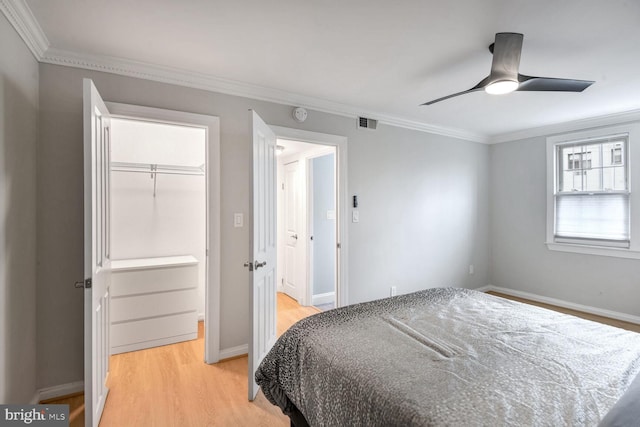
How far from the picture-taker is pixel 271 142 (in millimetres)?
2693

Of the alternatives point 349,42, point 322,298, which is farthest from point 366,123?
point 322,298

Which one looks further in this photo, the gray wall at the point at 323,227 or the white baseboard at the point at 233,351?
the gray wall at the point at 323,227

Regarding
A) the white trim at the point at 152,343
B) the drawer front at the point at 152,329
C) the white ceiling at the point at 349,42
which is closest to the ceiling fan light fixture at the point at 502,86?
the white ceiling at the point at 349,42

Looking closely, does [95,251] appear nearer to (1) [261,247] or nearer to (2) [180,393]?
(1) [261,247]

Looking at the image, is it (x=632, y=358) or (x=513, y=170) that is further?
(x=513, y=170)

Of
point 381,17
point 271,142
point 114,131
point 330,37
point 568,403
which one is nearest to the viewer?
point 568,403


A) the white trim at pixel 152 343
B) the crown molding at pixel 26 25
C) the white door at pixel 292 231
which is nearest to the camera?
the crown molding at pixel 26 25

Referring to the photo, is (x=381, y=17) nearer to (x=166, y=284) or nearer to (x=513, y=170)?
(x=166, y=284)

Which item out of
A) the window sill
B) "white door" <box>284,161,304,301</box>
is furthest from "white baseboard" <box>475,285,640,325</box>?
"white door" <box>284,161,304,301</box>

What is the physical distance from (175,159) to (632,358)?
410 centimetres

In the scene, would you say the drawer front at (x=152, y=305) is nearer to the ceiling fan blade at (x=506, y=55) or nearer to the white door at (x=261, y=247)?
the white door at (x=261, y=247)

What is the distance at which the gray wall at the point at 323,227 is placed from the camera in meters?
4.29

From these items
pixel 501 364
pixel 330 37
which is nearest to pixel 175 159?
pixel 330 37

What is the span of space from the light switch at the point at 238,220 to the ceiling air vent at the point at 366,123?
5.53ft
